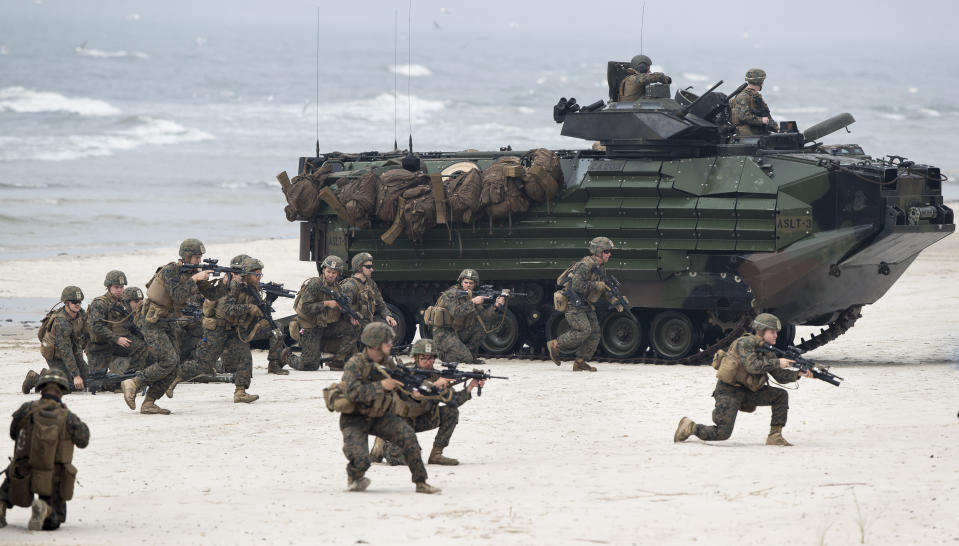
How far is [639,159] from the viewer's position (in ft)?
67.0

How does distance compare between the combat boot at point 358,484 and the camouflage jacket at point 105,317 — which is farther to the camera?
the camouflage jacket at point 105,317

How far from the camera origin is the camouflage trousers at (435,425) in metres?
12.3

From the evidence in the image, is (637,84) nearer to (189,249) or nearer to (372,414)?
(189,249)

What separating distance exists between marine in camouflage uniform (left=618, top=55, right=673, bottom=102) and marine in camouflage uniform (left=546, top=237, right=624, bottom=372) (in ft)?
10.7

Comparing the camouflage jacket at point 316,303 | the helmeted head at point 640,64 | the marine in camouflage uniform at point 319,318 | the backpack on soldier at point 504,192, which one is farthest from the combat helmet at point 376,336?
the helmeted head at point 640,64

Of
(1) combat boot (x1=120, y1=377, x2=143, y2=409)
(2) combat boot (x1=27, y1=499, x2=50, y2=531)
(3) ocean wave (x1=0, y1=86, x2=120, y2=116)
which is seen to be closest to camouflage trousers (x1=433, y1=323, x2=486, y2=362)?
(1) combat boot (x1=120, y1=377, x2=143, y2=409)

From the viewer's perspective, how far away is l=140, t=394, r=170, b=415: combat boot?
15773 mm

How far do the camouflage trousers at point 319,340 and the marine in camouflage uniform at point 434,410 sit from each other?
19.9 ft

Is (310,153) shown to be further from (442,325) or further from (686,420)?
(686,420)

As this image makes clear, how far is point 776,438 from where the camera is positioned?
44.3ft

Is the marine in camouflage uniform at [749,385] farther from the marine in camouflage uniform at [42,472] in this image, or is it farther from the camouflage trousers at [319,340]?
the camouflage trousers at [319,340]

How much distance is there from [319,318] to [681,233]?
14.7 feet

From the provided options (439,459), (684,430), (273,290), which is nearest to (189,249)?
(273,290)

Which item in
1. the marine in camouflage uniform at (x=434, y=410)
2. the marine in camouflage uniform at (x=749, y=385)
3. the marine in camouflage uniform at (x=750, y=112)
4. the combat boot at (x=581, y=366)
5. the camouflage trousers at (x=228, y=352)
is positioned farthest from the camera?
the marine in camouflage uniform at (x=750, y=112)
